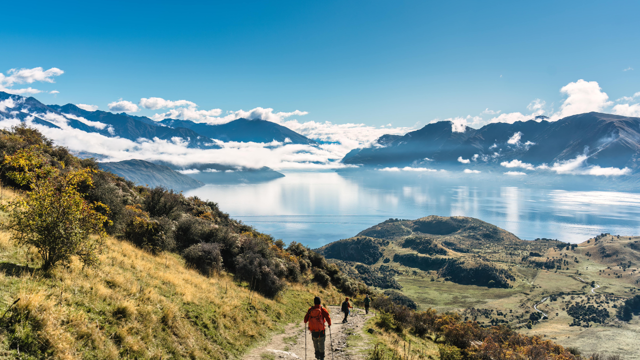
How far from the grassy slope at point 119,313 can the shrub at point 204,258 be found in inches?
180

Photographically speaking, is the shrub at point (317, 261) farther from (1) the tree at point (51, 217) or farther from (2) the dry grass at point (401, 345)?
(1) the tree at point (51, 217)

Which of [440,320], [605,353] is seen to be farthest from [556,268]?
[440,320]

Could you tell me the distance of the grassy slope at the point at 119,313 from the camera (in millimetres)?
5887

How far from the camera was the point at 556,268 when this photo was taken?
189125 millimetres

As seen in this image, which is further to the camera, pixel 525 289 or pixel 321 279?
pixel 525 289

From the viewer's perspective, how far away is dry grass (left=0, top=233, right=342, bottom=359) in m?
5.86

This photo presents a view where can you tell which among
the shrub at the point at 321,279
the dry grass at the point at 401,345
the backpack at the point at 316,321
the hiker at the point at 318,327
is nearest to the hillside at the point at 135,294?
the dry grass at the point at 401,345

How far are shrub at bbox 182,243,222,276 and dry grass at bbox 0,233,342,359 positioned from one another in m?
4.52

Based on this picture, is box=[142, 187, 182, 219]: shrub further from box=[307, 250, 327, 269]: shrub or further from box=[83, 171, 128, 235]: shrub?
box=[307, 250, 327, 269]: shrub

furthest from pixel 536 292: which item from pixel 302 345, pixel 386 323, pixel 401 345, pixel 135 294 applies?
pixel 135 294

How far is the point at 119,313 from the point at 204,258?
11857 millimetres

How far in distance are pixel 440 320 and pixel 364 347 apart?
1383 cm

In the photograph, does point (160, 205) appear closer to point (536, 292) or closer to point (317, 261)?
point (317, 261)

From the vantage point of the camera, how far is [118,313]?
8016mm
